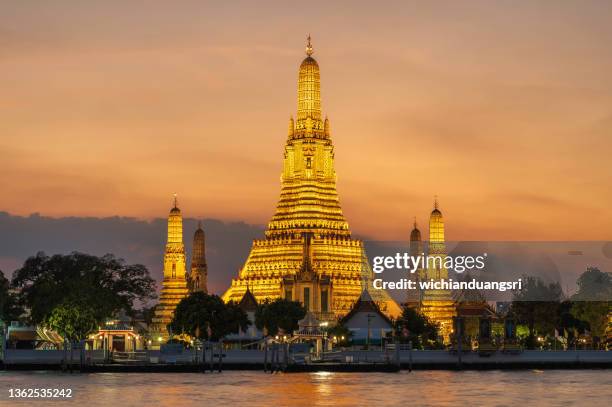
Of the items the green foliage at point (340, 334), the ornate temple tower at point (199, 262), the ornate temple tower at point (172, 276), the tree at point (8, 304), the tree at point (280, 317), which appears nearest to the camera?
the tree at point (280, 317)

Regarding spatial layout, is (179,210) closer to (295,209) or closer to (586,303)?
(295,209)

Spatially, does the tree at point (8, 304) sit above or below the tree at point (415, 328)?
above

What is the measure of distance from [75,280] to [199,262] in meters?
28.9

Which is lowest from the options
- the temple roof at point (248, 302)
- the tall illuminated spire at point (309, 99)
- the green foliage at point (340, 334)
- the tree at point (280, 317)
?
the green foliage at point (340, 334)

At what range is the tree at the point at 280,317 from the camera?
138 meters

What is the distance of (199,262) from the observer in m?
178

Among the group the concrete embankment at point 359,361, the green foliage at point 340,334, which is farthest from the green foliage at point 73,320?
the green foliage at point 340,334

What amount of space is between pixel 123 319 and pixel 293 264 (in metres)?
27.0

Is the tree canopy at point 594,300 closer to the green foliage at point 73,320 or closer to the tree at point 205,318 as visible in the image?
the tree at point 205,318

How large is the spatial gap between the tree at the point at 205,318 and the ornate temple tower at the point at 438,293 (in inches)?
1424

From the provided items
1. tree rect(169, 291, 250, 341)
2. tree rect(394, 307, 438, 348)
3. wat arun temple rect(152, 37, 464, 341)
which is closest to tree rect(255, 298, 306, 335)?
tree rect(169, 291, 250, 341)

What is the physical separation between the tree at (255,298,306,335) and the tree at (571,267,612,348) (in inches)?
957

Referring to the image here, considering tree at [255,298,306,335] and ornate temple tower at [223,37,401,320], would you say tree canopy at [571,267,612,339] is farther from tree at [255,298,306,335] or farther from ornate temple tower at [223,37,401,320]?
ornate temple tower at [223,37,401,320]

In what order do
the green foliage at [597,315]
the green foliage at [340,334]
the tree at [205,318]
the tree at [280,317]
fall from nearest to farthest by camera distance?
1. the tree at [205,318]
2. the green foliage at [597,315]
3. the tree at [280,317]
4. the green foliage at [340,334]
